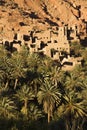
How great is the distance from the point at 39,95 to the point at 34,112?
2.49 metres

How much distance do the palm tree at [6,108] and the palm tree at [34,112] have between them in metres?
2.36

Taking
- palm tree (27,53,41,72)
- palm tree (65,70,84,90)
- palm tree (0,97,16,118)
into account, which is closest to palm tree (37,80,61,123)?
palm tree (0,97,16,118)

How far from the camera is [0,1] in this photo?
10406 cm

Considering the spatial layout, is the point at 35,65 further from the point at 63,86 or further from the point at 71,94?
the point at 71,94

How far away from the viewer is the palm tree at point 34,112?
162 feet

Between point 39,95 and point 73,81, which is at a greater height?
point 39,95

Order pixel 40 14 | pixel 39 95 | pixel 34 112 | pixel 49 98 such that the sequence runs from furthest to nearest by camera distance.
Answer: pixel 40 14
pixel 39 95
pixel 49 98
pixel 34 112

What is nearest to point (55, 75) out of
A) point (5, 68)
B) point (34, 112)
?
point (5, 68)

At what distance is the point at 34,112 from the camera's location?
49.9 meters

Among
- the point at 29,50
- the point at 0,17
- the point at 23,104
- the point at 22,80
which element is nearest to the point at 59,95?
the point at 23,104

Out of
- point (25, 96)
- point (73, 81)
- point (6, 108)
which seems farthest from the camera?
point (73, 81)

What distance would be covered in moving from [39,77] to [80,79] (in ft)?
20.8

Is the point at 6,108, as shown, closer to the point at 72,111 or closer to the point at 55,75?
the point at 72,111

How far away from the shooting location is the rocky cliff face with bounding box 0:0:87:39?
9272 centimetres
